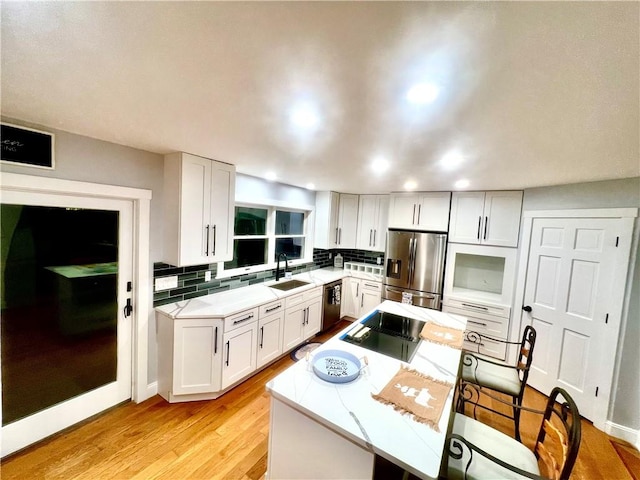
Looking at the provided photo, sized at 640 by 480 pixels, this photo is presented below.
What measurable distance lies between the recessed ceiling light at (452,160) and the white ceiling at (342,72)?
0.33 feet

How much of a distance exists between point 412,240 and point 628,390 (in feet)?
8.22

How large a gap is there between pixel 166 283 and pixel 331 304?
2408mm

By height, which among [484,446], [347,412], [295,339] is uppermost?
[347,412]

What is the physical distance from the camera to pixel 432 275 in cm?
375

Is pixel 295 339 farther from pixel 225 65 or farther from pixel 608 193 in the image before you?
pixel 608 193

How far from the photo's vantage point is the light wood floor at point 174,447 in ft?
5.70

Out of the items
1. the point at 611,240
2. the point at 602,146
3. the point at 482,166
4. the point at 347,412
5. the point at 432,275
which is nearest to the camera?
the point at 347,412

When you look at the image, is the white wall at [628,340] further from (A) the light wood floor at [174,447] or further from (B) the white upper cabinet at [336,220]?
(B) the white upper cabinet at [336,220]

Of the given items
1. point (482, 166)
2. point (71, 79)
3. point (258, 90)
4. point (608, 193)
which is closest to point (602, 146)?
point (482, 166)

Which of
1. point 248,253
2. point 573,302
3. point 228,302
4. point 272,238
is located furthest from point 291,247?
point 573,302

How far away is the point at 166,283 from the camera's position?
2.54 meters

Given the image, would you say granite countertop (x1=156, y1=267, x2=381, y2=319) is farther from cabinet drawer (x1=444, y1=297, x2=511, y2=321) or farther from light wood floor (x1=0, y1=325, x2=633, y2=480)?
cabinet drawer (x1=444, y1=297, x2=511, y2=321)

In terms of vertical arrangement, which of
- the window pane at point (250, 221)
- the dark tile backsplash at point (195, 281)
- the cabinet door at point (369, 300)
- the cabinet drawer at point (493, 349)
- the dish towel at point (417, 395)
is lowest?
the cabinet drawer at point (493, 349)

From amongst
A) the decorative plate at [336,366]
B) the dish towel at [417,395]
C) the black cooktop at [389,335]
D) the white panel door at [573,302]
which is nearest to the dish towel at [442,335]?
the black cooktop at [389,335]
